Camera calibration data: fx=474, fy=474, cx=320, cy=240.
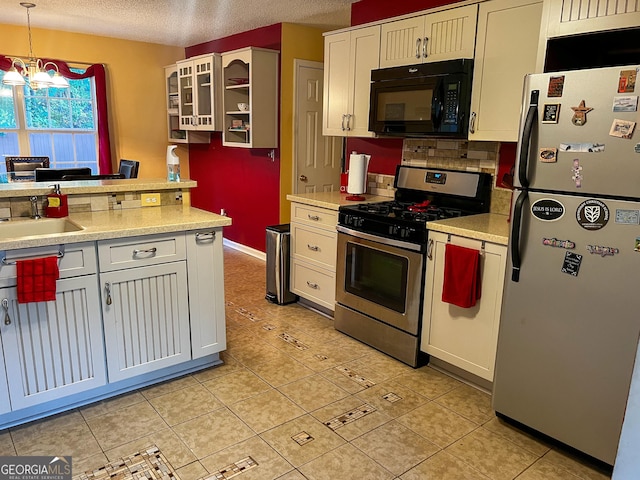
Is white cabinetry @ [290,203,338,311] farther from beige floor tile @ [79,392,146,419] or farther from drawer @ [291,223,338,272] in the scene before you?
beige floor tile @ [79,392,146,419]

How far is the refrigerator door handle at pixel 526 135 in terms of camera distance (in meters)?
2.07

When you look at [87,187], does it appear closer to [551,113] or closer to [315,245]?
[315,245]

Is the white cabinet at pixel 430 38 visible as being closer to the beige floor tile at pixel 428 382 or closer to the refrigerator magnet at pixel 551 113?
the refrigerator magnet at pixel 551 113

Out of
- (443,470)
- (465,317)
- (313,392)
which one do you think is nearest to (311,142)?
(465,317)

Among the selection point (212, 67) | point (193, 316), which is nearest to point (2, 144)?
point (212, 67)

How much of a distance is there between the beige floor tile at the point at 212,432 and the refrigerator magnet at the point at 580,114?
2.02 metres

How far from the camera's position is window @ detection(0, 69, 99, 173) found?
5613 mm

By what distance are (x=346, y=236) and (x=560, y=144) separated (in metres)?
1.62

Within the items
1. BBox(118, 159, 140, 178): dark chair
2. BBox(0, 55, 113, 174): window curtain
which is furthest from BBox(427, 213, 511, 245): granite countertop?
BBox(0, 55, 113, 174): window curtain

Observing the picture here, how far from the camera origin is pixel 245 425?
2.38m

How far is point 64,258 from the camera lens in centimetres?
228

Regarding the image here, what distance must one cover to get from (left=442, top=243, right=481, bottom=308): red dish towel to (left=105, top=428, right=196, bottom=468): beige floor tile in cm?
157

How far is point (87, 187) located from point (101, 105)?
12.3ft

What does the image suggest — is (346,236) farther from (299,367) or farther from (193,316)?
(193,316)
